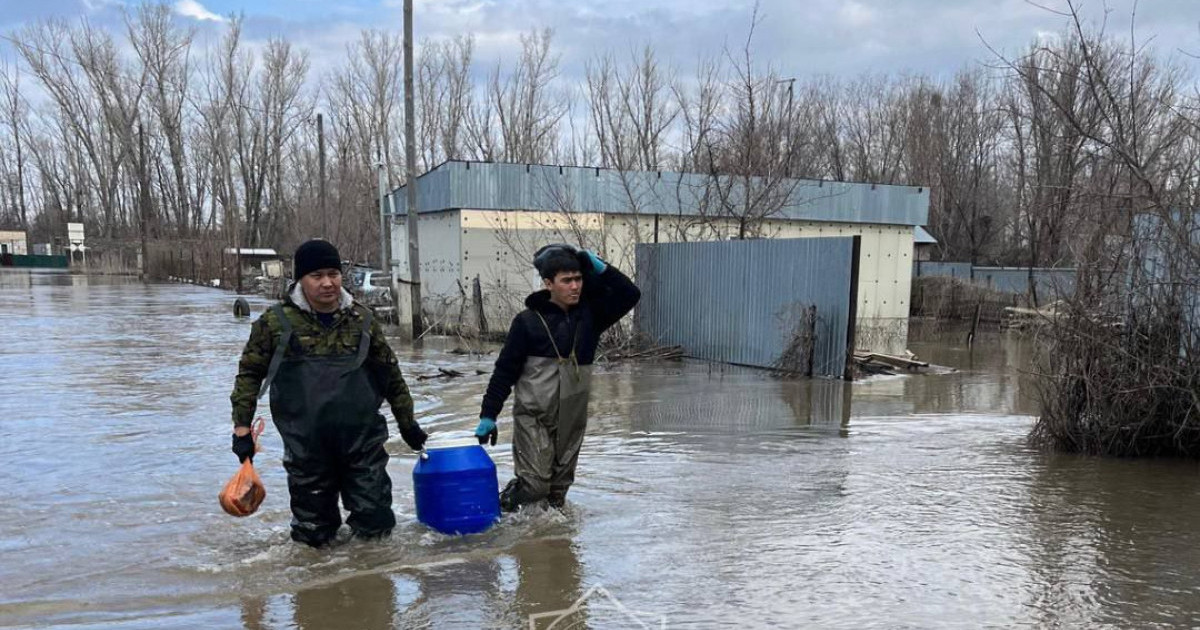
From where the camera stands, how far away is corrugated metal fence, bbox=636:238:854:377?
456 inches

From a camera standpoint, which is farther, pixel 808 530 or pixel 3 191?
pixel 3 191

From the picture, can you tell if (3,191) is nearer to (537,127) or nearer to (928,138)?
(537,127)

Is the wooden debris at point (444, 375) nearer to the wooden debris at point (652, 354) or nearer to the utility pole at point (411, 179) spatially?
the wooden debris at point (652, 354)

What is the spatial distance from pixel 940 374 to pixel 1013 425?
505cm

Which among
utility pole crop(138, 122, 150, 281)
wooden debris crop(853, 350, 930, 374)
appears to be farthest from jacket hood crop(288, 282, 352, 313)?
utility pole crop(138, 122, 150, 281)

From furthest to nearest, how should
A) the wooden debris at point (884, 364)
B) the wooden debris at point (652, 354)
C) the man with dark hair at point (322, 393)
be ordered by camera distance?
the wooden debris at point (652, 354) < the wooden debris at point (884, 364) < the man with dark hair at point (322, 393)

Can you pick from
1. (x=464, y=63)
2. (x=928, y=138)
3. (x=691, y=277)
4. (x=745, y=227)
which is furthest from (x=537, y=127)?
(x=691, y=277)

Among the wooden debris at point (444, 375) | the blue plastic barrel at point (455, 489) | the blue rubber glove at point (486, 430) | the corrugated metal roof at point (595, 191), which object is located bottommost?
the wooden debris at point (444, 375)

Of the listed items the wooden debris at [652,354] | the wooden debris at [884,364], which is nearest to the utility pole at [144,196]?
the wooden debris at [652,354]

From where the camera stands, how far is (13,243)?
7862 centimetres

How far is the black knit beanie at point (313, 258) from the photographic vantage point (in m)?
4.35

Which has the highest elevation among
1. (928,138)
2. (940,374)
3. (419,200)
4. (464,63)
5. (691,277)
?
(464,63)

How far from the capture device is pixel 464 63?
51.4 m

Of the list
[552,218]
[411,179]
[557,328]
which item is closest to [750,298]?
[552,218]
